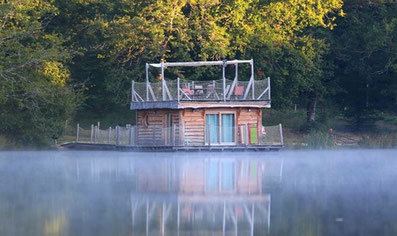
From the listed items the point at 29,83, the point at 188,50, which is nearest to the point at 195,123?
the point at 188,50

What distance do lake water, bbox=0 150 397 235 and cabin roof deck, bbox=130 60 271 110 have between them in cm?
1273

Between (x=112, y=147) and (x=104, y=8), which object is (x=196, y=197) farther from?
(x=104, y=8)

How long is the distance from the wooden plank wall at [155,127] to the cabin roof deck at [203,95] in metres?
0.73

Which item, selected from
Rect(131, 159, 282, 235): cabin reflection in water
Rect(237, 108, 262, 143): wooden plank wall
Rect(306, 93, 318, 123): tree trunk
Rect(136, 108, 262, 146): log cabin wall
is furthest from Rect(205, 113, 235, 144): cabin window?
Rect(306, 93, 318, 123): tree trunk

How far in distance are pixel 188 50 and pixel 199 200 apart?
113ft

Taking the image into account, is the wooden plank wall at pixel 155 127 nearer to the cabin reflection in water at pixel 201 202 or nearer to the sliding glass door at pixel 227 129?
the sliding glass door at pixel 227 129

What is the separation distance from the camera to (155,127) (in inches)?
1777

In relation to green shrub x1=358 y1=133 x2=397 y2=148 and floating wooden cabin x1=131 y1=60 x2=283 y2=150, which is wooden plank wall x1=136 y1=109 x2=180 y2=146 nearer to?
floating wooden cabin x1=131 y1=60 x2=283 y2=150

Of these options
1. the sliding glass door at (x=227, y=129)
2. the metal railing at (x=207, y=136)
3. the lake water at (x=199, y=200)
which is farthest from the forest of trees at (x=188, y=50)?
the lake water at (x=199, y=200)

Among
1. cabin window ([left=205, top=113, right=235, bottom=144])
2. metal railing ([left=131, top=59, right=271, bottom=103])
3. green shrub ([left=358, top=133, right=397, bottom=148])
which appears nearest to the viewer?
metal railing ([left=131, top=59, right=271, bottom=103])

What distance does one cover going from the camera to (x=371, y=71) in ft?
188

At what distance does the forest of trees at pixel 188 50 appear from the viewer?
4938cm

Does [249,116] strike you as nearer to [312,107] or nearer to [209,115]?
[209,115]

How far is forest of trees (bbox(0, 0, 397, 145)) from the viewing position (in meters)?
49.4
